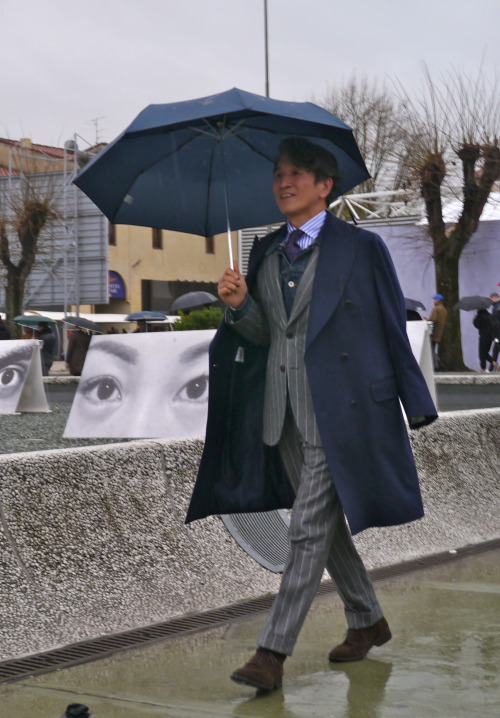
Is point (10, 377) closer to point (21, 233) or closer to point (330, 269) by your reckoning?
point (330, 269)

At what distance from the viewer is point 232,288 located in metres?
4.15

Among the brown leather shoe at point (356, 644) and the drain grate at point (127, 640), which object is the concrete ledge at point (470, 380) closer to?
the drain grate at point (127, 640)

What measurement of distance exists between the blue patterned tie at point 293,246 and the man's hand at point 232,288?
22 cm

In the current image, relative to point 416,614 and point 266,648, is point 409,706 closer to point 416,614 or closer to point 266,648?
point 266,648

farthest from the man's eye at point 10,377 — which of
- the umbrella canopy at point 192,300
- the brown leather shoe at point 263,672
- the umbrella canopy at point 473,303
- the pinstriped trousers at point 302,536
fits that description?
the umbrella canopy at point 473,303

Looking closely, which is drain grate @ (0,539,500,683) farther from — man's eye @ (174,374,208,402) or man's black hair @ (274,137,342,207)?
man's eye @ (174,374,208,402)

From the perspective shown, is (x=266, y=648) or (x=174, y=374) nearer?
(x=266, y=648)

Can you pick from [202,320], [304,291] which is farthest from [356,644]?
[202,320]

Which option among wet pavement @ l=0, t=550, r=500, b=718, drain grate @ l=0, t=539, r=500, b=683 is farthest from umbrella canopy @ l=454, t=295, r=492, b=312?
wet pavement @ l=0, t=550, r=500, b=718

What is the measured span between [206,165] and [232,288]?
836 mm

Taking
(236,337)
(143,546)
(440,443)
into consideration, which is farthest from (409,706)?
→ (440,443)

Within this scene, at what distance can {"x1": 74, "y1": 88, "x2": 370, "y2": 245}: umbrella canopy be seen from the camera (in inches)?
168

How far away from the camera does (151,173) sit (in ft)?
15.5

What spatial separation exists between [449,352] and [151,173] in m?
22.6
